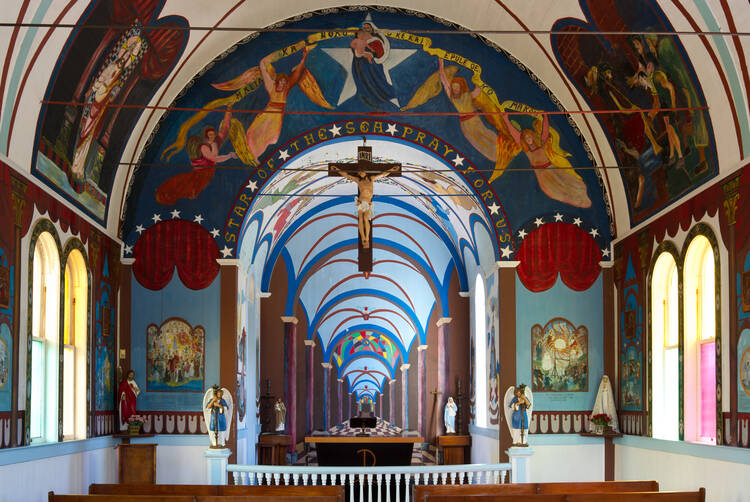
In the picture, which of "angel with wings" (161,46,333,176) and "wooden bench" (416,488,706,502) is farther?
"angel with wings" (161,46,333,176)

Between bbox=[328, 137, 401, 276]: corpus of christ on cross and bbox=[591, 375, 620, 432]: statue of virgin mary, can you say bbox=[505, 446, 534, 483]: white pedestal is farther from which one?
bbox=[328, 137, 401, 276]: corpus of christ on cross

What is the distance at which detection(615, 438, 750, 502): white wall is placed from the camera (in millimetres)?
13312

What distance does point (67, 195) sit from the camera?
1614cm

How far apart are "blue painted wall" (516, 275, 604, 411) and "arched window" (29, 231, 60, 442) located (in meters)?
9.24

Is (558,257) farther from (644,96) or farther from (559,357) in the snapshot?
(644,96)

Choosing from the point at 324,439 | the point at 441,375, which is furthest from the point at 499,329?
the point at 441,375

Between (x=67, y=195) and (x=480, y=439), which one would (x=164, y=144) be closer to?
(x=67, y=195)

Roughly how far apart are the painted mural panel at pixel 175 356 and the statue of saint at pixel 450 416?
341 inches

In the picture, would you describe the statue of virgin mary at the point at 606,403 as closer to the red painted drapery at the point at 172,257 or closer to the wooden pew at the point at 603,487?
the wooden pew at the point at 603,487

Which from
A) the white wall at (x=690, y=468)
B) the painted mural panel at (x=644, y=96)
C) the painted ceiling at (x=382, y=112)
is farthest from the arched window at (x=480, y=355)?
the painted mural panel at (x=644, y=96)

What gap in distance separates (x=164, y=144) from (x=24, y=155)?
18.6 ft

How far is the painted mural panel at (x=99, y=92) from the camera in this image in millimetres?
14504

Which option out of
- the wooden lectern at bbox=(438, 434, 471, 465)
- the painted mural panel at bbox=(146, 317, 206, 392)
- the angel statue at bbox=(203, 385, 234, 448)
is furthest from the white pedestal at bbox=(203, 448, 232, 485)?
the wooden lectern at bbox=(438, 434, 471, 465)

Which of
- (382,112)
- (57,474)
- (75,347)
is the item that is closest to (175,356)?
(75,347)
